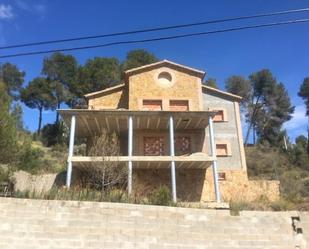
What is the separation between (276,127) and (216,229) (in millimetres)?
39892

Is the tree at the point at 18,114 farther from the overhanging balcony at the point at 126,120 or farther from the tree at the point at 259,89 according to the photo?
the tree at the point at 259,89

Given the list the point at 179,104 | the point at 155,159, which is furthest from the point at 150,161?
the point at 179,104

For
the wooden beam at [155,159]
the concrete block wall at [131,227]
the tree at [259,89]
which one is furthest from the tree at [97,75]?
the concrete block wall at [131,227]

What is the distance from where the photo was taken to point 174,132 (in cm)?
2447

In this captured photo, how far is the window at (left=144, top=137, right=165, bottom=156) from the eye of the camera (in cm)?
2394

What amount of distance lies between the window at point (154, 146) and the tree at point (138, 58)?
22237 millimetres

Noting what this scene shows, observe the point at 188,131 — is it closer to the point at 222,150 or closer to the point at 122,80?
the point at 222,150

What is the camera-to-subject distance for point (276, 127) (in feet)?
165

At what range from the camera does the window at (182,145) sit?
24.3m

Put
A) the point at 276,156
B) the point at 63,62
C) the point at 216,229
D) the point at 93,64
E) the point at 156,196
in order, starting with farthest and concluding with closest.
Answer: the point at 63,62 → the point at 93,64 → the point at 276,156 → the point at 156,196 → the point at 216,229

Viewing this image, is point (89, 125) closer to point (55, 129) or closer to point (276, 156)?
point (276, 156)

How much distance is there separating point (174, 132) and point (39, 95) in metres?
29.0

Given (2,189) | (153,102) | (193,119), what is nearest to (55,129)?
(153,102)

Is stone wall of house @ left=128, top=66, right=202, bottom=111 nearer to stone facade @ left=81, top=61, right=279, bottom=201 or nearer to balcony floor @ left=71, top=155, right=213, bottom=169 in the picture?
stone facade @ left=81, top=61, right=279, bottom=201
